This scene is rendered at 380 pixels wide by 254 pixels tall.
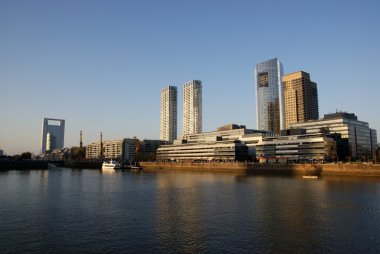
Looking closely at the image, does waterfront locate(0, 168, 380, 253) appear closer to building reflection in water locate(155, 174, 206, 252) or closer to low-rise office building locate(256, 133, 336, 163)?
building reflection in water locate(155, 174, 206, 252)

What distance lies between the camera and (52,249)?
34438 mm

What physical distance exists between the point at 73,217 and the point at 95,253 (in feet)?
59.9

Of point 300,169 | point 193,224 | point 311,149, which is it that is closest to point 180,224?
point 193,224

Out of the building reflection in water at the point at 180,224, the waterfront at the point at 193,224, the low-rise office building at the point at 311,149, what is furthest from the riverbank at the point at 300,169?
the building reflection in water at the point at 180,224

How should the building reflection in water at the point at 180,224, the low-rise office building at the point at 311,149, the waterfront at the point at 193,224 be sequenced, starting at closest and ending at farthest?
1. the waterfront at the point at 193,224
2. the building reflection in water at the point at 180,224
3. the low-rise office building at the point at 311,149

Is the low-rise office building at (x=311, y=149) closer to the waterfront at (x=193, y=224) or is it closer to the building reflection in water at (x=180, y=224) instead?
the waterfront at (x=193, y=224)

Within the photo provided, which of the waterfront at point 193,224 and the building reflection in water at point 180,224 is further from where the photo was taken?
the building reflection in water at point 180,224

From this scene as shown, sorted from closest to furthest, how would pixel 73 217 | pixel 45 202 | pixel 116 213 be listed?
pixel 73 217, pixel 116 213, pixel 45 202

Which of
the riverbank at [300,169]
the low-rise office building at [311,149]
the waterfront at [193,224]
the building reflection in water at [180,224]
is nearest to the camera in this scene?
the waterfront at [193,224]

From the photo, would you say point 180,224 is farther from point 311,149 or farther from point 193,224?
point 311,149

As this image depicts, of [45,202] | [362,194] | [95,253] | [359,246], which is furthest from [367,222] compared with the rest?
[45,202]

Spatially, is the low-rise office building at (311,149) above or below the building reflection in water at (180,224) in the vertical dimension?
above

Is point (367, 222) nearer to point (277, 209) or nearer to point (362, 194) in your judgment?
point (277, 209)

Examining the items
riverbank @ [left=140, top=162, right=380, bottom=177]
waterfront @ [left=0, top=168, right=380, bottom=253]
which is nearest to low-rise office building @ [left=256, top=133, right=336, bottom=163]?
riverbank @ [left=140, top=162, right=380, bottom=177]
